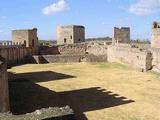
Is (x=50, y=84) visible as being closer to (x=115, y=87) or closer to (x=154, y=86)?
(x=115, y=87)

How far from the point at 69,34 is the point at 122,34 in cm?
843

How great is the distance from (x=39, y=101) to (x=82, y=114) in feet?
10.4

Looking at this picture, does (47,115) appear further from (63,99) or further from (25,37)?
(25,37)

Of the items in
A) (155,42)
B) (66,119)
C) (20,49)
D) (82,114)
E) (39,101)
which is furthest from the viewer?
(20,49)

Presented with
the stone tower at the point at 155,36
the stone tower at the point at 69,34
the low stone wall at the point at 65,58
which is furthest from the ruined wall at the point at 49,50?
the stone tower at the point at 155,36

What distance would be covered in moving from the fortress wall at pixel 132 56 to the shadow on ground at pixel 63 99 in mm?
8476

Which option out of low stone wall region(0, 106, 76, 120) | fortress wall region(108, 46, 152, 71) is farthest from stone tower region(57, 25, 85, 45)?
low stone wall region(0, 106, 76, 120)

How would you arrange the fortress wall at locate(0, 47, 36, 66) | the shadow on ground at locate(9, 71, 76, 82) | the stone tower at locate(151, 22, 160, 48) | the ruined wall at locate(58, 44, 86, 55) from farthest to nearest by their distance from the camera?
the ruined wall at locate(58, 44, 86, 55)
the stone tower at locate(151, 22, 160, 48)
the fortress wall at locate(0, 47, 36, 66)
the shadow on ground at locate(9, 71, 76, 82)

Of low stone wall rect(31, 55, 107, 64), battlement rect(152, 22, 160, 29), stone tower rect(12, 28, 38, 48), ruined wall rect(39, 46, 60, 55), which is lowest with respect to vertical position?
low stone wall rect(31, 55, 107, 64)

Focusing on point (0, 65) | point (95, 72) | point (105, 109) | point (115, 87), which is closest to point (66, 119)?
point (0, 65)

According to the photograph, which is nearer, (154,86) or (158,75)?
(154,86)

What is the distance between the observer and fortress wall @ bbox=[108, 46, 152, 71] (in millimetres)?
26672

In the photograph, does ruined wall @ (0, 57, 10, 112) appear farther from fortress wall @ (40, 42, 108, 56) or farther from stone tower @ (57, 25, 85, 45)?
stone tower @ (57, 25, 85, 45)

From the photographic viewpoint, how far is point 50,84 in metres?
21.3
